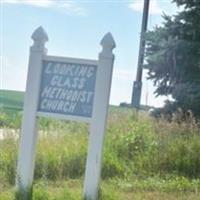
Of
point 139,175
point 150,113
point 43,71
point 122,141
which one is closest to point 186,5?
point 150,113

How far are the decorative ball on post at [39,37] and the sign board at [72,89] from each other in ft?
1.07

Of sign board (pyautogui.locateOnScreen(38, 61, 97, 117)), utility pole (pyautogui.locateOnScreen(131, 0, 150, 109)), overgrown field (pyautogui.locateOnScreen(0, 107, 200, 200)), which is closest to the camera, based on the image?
sign board (pyautogui.locateOnScreen(38, 61, 97, 117))

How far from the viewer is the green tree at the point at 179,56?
55.1 feet

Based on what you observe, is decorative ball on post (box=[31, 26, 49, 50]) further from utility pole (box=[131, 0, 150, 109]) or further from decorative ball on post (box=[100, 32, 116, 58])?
utility pole (box=[131, 0, 150, 109])

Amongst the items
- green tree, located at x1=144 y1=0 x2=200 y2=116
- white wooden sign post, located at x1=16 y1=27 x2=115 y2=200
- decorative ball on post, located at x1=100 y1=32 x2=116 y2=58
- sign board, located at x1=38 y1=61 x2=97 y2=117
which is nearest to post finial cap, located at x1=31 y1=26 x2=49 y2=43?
white wooden sign post, located at x1=16 y1=27 x2=115 y2=200

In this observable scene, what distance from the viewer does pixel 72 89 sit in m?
7.51

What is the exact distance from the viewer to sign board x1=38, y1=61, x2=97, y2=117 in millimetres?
7480

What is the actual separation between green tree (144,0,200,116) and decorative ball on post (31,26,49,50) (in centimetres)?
910

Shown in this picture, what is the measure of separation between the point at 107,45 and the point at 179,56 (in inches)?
391

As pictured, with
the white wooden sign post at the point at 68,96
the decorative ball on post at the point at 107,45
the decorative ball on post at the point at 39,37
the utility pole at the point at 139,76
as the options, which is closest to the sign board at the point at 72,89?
the white wooden sign post at the point at 68,96

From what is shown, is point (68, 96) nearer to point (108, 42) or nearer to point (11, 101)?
point (108, 42)

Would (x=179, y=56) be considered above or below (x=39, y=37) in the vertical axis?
above

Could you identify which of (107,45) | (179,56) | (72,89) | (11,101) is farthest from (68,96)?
(11,101)

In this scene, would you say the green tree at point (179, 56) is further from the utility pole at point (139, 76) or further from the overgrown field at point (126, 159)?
the overgrown field at point (126, 159)
